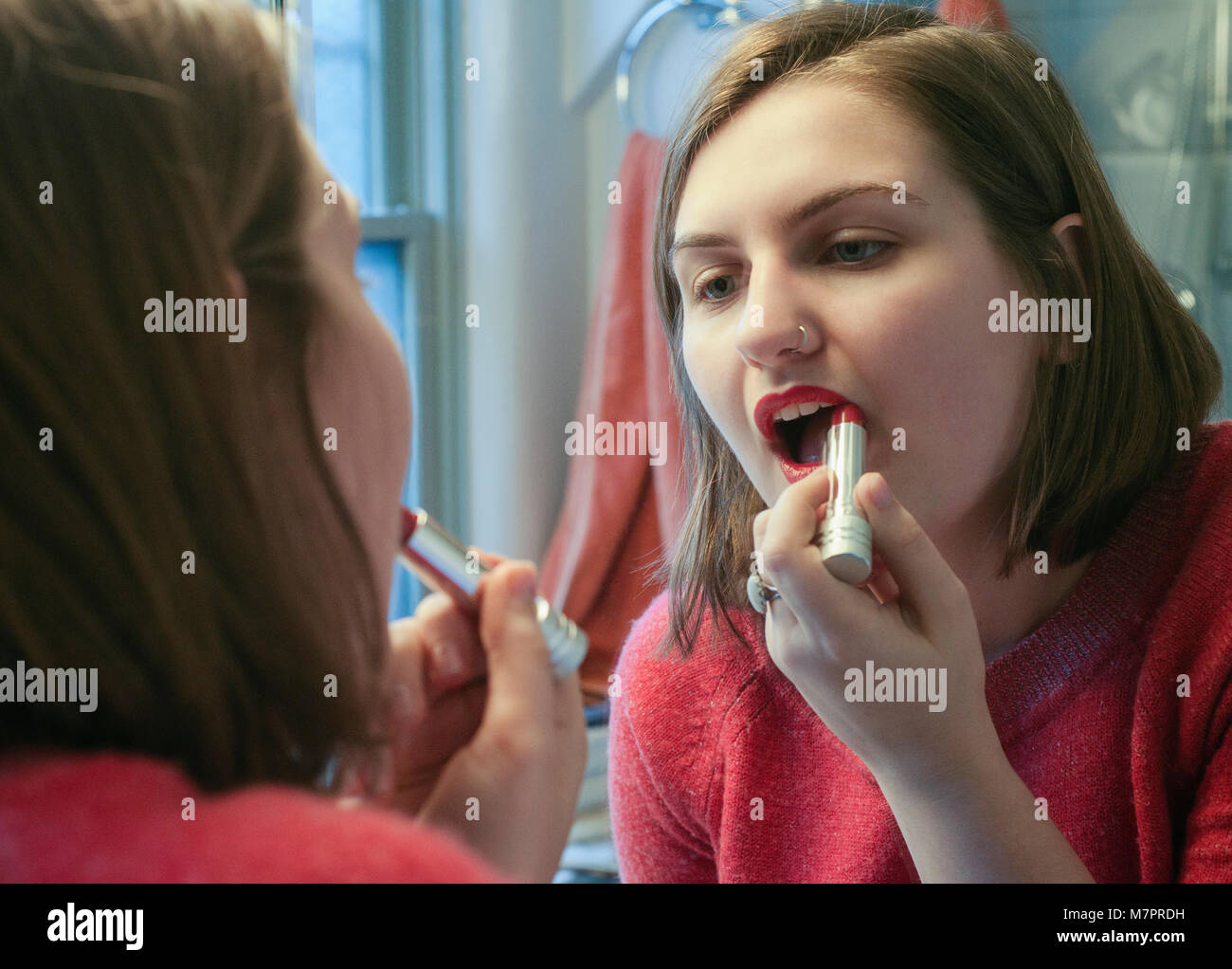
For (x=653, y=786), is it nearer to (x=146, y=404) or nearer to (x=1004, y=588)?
(x=1004, y=588)

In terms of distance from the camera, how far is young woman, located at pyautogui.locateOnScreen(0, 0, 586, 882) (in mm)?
309

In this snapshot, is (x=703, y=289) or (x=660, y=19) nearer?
(x=703, y=289)

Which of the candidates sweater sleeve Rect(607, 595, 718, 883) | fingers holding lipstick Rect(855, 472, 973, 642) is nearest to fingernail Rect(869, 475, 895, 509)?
fingers holding lipstick Rect(855, 472, 973, 642)

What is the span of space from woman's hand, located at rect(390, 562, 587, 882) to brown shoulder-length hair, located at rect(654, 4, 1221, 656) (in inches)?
7.7

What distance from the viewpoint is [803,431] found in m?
0.49

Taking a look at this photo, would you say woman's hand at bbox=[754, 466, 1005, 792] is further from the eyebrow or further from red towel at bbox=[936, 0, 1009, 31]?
red towel at bbox=[936, 0, 1009, 31]

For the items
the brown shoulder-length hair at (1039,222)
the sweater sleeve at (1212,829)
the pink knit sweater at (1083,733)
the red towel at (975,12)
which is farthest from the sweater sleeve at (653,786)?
the red towel at (975,12)

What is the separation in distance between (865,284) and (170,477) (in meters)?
0.28

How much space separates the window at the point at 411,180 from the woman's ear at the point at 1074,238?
276 millimetres

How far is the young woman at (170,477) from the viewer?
309 mm

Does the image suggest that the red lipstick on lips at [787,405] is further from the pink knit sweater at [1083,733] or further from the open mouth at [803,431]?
the pink knit sweater at [1083,733]

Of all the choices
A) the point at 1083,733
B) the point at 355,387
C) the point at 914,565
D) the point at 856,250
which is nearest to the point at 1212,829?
the point at 1083,733
